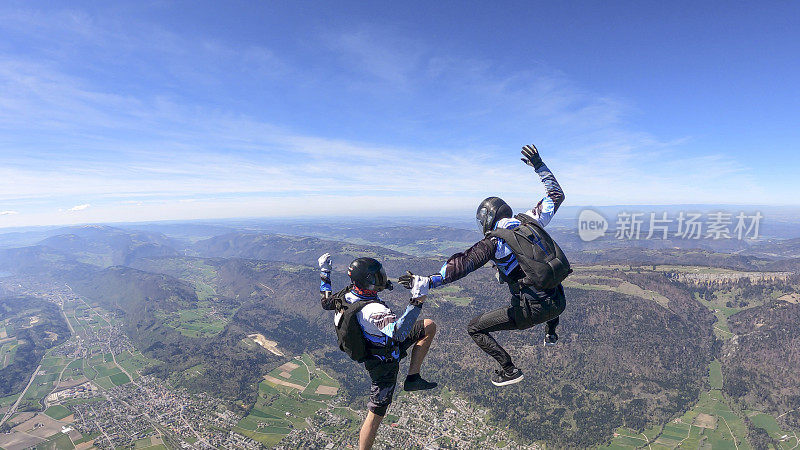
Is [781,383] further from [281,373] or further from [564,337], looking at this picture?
[281,373]

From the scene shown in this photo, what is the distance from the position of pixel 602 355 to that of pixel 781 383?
216 feet

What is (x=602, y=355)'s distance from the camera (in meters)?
170

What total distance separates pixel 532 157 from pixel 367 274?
585 centimetres

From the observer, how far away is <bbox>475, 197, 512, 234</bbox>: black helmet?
851 cm

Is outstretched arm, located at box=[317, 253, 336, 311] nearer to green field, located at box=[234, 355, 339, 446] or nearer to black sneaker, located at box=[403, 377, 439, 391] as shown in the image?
black sneaker, located at box=[403, 377, 439, 391]

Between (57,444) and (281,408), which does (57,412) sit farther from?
(281,408)

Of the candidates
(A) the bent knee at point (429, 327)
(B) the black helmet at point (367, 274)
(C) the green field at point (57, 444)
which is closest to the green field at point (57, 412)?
(C) the green field at point (57, 444)

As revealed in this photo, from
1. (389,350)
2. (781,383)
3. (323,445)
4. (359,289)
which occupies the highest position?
(359,289)

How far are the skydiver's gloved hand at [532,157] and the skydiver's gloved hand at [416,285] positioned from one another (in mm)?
5001

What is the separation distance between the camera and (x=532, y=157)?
29.8 feet

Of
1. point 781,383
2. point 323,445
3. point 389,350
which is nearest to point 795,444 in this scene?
point 781,383

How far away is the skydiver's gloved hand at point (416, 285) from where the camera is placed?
21.0 ft

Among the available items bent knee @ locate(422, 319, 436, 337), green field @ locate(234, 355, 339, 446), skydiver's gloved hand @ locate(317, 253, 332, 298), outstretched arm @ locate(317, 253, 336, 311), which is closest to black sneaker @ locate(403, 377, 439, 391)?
bent knee @ locate(422, 319, 436, 337)

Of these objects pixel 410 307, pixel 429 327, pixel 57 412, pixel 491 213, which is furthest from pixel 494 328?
pixel 57 412
